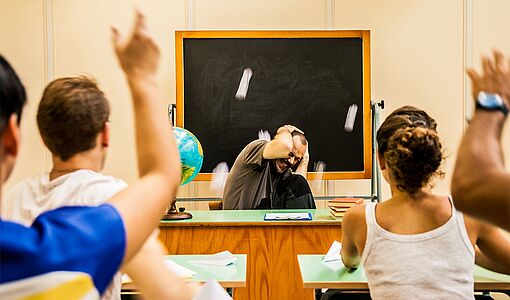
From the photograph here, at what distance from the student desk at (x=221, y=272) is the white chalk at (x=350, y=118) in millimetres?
2574

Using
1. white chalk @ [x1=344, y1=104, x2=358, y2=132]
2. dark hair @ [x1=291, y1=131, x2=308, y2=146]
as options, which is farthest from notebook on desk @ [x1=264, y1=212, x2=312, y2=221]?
white chalk @ [x1=344, y1=104, x2=358, y2=132]

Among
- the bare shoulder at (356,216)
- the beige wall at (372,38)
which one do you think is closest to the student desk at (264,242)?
the bare shoulder at (356,216)

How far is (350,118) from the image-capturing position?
5211mm

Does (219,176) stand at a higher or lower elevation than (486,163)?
lower

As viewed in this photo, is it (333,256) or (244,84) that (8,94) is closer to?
(333,256)

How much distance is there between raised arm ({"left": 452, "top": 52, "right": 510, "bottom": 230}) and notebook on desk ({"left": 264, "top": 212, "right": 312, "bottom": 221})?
2.92 m

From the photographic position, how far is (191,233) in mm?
3734

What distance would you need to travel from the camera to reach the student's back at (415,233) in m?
2.03

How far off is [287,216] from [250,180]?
68 centimetres

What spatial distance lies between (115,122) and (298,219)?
2.60 metres

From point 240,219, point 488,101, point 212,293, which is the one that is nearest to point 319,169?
point 240,219

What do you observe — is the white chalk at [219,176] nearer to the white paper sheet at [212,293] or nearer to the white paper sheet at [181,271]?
the white paper sheet at [181,271]

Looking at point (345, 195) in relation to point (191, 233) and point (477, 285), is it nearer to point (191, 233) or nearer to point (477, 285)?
point (191, 233)

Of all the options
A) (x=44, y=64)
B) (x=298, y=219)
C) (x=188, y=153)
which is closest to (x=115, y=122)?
(x=44, y=64)
